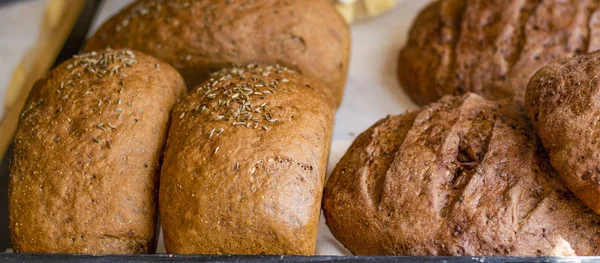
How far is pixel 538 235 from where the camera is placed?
1.51 m

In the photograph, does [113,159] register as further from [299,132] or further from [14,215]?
[299,132]

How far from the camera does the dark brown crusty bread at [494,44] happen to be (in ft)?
7.39

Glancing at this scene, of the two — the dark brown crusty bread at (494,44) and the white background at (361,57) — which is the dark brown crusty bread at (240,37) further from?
the dark brown crusty bread at (494,44)

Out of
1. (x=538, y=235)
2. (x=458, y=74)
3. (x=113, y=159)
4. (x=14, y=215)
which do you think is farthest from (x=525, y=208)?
(x=14, y=215)

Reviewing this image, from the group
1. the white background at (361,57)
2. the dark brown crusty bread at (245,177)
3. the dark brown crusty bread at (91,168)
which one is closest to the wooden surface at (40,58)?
the white background at (361,57)

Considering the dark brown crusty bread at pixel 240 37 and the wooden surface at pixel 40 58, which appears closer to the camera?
the dark brown crusty bread at pixel 240 37

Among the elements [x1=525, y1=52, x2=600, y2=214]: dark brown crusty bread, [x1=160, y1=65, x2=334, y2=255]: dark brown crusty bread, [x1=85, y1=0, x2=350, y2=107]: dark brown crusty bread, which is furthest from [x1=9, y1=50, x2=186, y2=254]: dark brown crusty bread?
[x1=525, y1=52, x2=600, y2=214]: dark brown crusty bread

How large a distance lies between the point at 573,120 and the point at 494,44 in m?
0.92

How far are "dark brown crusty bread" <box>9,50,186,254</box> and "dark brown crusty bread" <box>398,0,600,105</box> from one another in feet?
3.78

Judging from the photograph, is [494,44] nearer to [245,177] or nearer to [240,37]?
[240,37]

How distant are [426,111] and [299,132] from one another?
1.45ft

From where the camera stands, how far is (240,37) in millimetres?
2234

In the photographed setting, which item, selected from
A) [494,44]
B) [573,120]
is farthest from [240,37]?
[573,120]

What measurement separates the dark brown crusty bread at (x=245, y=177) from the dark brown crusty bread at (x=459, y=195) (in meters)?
0.13
